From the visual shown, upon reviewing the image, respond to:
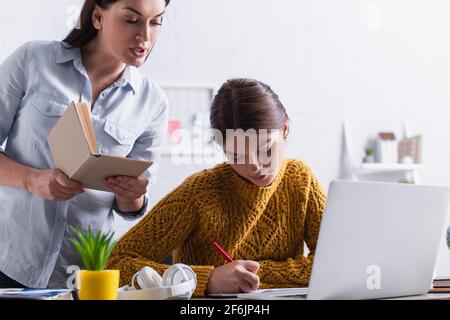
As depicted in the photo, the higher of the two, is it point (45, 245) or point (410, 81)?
point (410, 81)

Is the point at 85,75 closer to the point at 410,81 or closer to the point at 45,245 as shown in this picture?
the point at 45,245

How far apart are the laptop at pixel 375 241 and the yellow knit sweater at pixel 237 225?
0.86 feet

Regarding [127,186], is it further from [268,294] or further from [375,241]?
[375,241]

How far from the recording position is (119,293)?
1.06 meters

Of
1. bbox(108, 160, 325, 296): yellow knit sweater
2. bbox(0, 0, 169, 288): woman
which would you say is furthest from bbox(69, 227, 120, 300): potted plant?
bbox(0, 0, 169, 288): woman

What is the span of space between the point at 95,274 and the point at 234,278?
0.34 meters

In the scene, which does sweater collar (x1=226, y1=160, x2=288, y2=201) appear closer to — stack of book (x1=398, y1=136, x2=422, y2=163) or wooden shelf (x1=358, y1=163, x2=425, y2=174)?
wooden shelf (x1=358, y1=163, x2=425, y2=174)

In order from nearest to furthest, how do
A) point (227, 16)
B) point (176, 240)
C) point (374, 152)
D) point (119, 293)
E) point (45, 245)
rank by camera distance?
point (119, 293), point (176, 240), point (45, 245), point (227, 16), point (374, 152)

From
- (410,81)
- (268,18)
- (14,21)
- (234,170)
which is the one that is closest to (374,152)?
(410,81)

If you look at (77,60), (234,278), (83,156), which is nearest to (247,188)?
(234,278)

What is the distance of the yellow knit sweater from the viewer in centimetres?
141

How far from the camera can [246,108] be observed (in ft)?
4.70

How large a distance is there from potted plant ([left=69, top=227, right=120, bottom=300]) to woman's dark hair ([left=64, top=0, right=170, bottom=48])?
2.29 feet

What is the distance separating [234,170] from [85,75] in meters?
0.42
